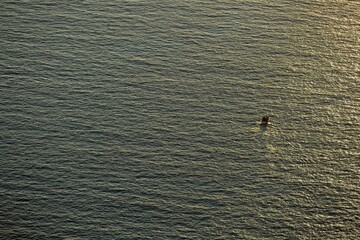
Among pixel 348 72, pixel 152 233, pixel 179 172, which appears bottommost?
pixel 152 233

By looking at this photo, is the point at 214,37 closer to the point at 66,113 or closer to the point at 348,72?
the point at 348,72

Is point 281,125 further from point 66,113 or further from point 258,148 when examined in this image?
point 66,113

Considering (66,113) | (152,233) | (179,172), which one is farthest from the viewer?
(66,113)

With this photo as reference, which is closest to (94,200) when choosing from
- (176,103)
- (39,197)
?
(39,197)

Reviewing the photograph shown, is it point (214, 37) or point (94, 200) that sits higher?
point (214, 37)

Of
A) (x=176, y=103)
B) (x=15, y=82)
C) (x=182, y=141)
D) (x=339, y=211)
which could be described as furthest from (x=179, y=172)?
(x=15, y=82)

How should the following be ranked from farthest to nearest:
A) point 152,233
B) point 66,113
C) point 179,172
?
point 66,113, point 179,172, point 152,233

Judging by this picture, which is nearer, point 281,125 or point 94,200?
point 94,200
